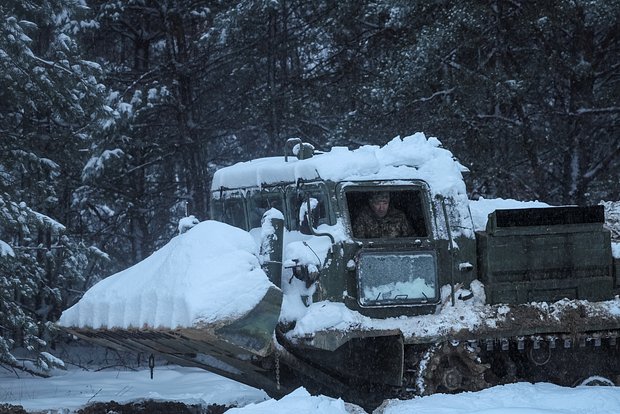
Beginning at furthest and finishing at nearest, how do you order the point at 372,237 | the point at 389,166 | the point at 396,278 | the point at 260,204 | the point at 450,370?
the point at 260,204 < the point at 389,166 < the point at 372,237 < the point at 396,278 < the point at 450,370

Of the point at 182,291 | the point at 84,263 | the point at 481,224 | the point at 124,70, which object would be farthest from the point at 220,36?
the point at 182,291

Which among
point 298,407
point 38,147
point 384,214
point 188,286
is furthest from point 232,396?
point 38,147

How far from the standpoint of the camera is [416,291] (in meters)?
8.97

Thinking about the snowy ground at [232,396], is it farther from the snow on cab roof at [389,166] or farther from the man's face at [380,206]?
the snow on cab roof at [389,166]

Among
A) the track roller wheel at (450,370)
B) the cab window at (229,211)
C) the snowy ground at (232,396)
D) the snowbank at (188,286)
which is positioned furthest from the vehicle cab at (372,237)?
the snowy ground at (232,396)

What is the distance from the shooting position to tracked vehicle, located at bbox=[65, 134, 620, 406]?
870 cm

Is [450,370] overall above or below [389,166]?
below

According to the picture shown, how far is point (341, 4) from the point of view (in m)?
19.3

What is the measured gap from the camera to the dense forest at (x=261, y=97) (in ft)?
48.4

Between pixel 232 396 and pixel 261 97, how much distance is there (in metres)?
10.0

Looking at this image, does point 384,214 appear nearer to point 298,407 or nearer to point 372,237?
point 372,237

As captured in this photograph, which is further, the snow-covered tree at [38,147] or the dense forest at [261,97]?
the dense forest at [261,97]

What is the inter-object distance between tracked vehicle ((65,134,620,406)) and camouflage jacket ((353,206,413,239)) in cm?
7

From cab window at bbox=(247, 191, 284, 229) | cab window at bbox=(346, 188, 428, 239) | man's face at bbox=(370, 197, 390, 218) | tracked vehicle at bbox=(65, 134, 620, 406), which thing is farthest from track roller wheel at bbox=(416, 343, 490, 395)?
cab window at bbox=(247, 191, 284, 229)
